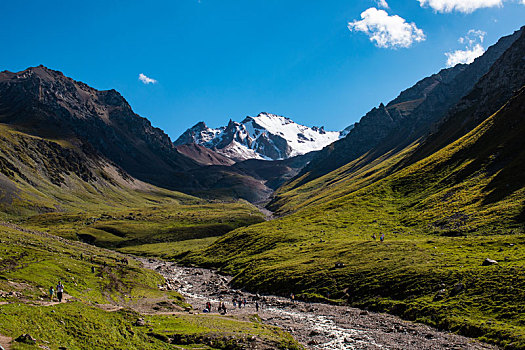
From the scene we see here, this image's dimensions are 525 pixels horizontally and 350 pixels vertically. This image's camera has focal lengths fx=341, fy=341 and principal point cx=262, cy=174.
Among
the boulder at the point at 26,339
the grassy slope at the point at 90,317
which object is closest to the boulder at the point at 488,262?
the grassy slope at the point at 90,317

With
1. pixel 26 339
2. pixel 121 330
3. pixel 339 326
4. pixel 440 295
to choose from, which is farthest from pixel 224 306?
pixel 26 339

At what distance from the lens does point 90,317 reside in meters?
36.6


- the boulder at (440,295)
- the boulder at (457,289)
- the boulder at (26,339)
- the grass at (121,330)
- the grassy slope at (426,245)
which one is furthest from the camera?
the boulder at (440,295)

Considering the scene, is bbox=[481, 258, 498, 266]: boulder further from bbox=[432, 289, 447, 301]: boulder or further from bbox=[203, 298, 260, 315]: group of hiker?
bbox=[203, 298, 260, 315]: group of hiker

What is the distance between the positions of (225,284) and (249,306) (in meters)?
25.4

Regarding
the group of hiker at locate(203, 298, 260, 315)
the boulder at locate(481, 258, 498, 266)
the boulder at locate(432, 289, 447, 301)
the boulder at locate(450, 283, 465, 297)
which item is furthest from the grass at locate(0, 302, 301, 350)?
the boulder at locate(481, 258, 498, 266)

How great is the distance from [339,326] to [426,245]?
37.6m

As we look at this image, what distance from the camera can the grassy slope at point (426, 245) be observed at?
51531mm

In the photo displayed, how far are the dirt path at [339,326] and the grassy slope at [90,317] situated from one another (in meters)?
5.27

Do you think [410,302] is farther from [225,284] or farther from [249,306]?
[225,284]

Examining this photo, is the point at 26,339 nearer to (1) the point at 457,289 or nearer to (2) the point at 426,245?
(1) the point at 457,289

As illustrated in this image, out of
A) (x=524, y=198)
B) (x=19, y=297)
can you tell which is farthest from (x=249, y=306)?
(x=524, y=198)

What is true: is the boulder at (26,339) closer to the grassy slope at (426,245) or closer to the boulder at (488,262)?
the grassy slope at (426,245)

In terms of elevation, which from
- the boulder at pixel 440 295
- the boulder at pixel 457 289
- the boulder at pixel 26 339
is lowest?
the boulder at pixel 440 295
